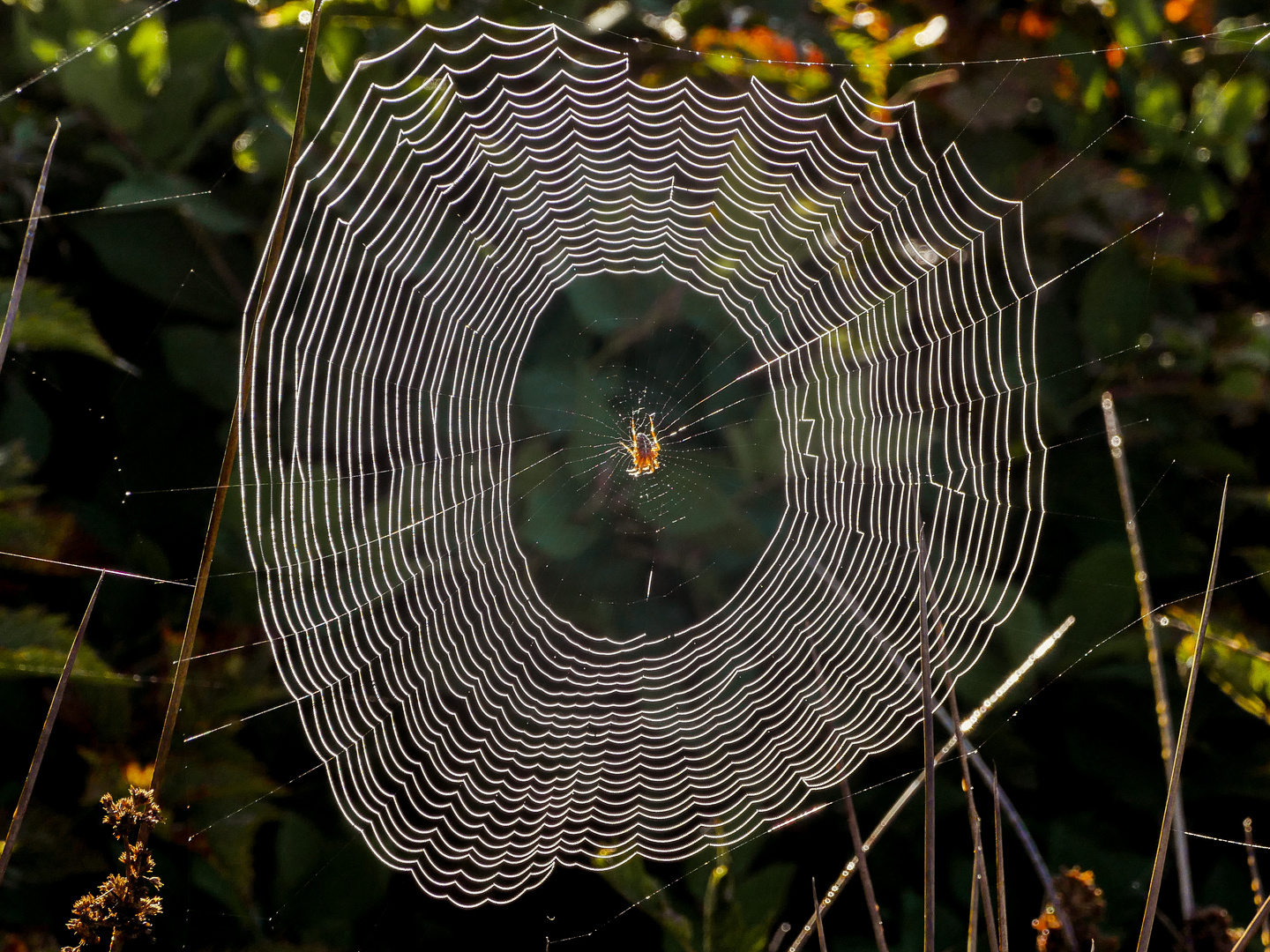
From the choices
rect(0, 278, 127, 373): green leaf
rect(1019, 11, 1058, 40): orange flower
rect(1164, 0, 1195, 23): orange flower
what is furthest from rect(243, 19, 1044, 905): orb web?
rect(1164, 0, 1195, 23): orange flower

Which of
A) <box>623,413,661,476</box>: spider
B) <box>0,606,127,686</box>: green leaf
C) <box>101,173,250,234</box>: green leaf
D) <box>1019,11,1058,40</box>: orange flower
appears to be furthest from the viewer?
<box>623,413,661,476</box>: spider

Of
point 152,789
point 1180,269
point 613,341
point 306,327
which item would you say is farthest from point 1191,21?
point 152,789

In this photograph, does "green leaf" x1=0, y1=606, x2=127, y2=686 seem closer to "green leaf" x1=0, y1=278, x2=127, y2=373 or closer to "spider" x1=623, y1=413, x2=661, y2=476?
"green leaf" x1=0, y1=278, x2=127, y2=373

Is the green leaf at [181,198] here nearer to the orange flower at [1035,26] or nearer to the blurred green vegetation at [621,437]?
the blurred green vegetation at [621,437]

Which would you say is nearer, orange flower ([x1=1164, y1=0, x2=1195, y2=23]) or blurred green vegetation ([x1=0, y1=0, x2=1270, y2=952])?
blurred green vegetation ([x1=0, y1=0, x2=1270, y2=952])

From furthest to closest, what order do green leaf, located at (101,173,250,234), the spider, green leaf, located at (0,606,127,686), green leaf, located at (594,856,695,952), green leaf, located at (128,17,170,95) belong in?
the spider
green leaf, located at (128,17,170,95)
green leaf, located at (101,173,250,234)
green leaf, located at (594,856,695,952)
green leaf, located at (0,606,127,686)

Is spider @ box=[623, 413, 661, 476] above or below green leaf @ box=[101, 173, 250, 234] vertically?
below

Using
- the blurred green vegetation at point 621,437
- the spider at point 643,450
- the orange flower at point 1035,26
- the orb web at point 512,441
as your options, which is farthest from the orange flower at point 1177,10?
the spider at point 643,450
